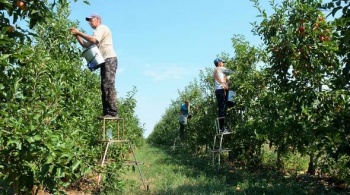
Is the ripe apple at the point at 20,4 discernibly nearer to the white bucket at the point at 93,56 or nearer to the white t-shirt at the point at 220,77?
the white bucket at the point at 93,56

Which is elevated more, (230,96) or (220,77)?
(220,77)

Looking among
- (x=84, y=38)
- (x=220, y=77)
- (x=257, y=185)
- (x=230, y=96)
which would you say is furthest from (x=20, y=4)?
(x=230, y=96)

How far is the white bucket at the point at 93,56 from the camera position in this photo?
5.65 m

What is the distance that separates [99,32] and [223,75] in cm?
443

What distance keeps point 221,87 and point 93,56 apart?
462 cm

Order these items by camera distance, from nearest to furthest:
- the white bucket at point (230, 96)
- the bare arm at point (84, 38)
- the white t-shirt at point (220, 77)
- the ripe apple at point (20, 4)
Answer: the ripe apple at point (20, 4) < the bare arm at point (84, 38) < the white t-shirt at point (220, 77) < the white bucket at point (230, 96)

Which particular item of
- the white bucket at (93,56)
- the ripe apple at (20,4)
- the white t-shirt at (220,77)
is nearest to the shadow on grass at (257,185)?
the white t-shirt at (220,77)

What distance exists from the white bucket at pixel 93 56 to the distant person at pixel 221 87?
446 centimetres

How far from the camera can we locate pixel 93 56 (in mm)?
5652

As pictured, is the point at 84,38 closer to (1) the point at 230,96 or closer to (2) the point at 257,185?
A: (2) the point at 257,185

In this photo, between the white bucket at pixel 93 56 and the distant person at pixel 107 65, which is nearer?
the white bucket at pixel 93 56

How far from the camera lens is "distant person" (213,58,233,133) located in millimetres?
9562

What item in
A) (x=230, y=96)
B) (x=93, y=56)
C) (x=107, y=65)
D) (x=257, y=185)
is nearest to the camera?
(x=93, y=56)

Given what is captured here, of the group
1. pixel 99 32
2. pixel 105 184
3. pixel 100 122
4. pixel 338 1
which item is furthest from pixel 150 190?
pixel 338 1
